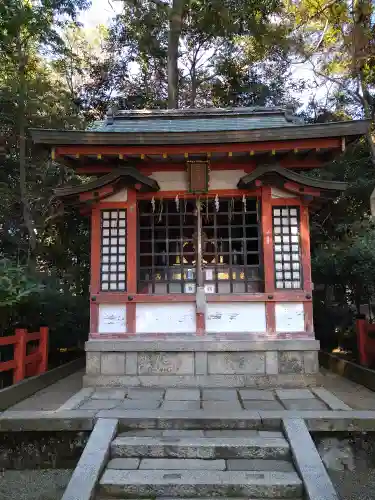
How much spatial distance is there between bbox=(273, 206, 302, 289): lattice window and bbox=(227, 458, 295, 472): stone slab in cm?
342

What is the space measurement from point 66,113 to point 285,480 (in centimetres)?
1465

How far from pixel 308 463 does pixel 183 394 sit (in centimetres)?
254

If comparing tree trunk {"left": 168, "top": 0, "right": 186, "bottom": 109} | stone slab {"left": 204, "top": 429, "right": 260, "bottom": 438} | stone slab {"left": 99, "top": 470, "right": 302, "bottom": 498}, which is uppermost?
tree trunk {"left": 168, "top": 0, "right": 186, "bottom": 109}

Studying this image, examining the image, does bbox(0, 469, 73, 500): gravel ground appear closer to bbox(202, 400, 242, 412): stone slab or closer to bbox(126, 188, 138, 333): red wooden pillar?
bbox(202, 400, 242, 412): stone slab

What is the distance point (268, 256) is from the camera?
7.63m

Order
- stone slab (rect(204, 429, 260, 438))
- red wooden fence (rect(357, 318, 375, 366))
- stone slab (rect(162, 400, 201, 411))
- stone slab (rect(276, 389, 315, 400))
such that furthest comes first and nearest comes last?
red wooden fence (rect(357, 318, 375, 366))
stone slab (rect(276, 389, 315, 400))
stone slab (rect(162, 400, 201, 411))
stone slab (rect(204, 429, 260, 438))

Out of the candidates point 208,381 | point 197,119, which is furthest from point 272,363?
point 197,119

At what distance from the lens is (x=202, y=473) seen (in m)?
4.48

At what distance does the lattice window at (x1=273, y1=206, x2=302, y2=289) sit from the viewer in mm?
7637

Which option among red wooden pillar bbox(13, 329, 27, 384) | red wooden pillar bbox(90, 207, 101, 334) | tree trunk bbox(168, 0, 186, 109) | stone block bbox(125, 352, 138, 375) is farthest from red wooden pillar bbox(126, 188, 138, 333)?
tree trunk bbox(168, 0, 186, 109)

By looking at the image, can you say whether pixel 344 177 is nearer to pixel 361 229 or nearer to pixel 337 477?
pixel 361 229

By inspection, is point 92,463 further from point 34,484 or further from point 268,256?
point 268,256

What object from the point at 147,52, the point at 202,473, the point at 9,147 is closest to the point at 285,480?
the point at 202,473

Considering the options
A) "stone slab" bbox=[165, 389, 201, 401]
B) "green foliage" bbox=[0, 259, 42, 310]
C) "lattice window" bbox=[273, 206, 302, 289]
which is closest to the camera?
"stone slab" bbox=[165, 389, 201, 401]
